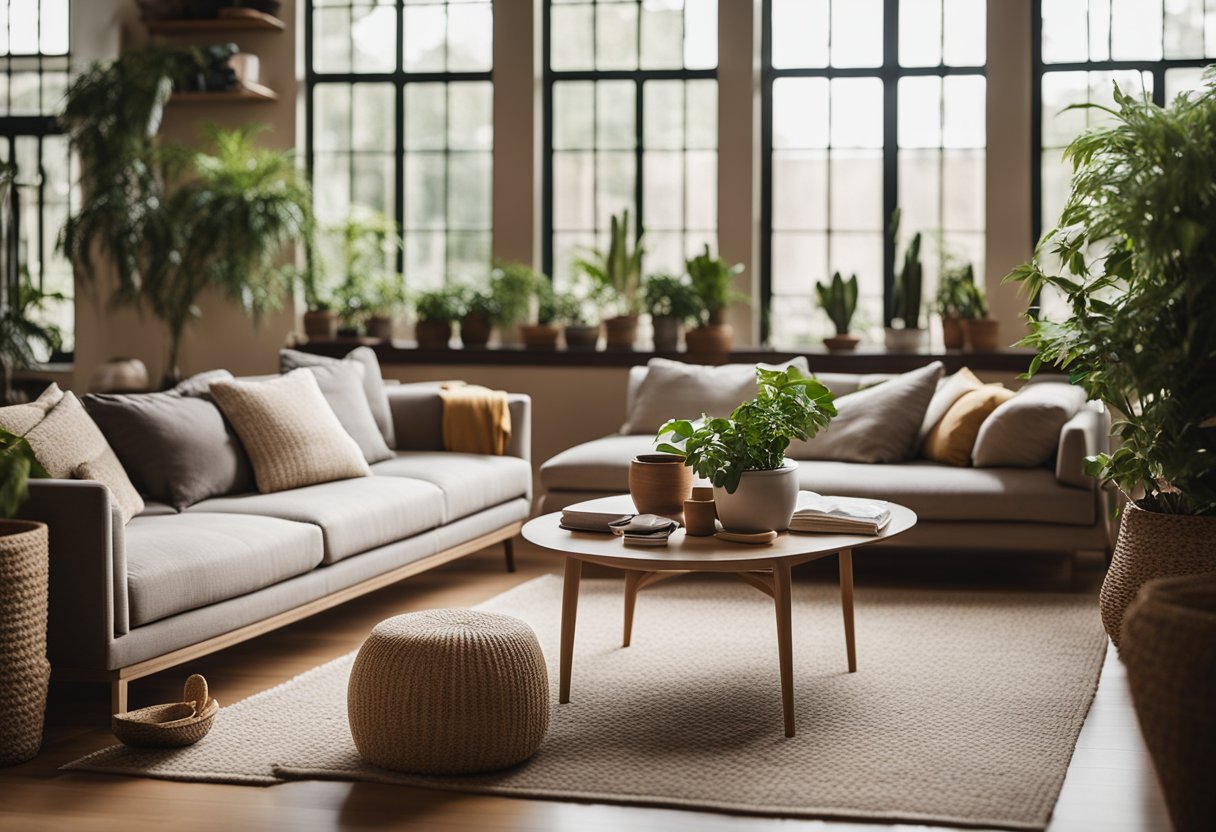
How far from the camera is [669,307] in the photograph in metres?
7.01

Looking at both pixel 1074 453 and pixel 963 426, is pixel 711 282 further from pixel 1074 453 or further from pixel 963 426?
pixel 1074 453

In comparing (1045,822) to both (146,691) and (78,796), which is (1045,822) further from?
(146,691)

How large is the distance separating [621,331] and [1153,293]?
13.0 ft

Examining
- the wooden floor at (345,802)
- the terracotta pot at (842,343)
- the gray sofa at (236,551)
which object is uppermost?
the terracotta pot at (842,343)

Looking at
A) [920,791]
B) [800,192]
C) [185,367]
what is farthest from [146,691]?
[800,192]

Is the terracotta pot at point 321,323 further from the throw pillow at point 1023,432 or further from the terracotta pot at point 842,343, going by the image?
the throw pillow at point 1023,432

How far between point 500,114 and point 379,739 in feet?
16.0

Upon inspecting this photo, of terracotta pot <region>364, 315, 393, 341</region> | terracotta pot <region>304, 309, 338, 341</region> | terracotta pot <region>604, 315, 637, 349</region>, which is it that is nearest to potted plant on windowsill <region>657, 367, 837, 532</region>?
terracotta pot <region>604, 315, 637, 349</region>

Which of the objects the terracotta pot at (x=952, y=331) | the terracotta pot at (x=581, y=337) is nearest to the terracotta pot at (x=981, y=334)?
the terracotta pot at (x=952, y=331)

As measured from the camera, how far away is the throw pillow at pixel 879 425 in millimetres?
5715

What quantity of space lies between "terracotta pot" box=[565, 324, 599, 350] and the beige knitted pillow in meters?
2.24

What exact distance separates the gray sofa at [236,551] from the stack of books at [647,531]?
41.4 inches

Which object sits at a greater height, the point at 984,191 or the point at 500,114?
the point at 500,114

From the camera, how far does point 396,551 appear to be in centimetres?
471
